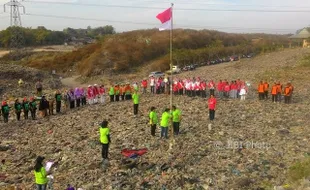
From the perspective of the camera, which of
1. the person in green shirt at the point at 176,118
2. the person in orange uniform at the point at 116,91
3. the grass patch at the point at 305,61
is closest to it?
the person in green shirt at the point at 176,118

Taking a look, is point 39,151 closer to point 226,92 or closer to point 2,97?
point 226,92

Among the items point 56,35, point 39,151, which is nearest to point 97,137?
point 39,151

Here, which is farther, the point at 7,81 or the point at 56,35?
the point at 56,35

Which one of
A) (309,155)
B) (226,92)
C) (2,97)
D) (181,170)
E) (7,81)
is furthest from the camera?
(7,81)

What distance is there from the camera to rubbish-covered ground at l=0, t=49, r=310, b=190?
1095 cm

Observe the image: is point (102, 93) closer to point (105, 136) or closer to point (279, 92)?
point (105, 136)

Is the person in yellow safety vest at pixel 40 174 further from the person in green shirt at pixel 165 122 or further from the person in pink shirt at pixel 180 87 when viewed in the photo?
the person in pink shirt at pixel 180 87

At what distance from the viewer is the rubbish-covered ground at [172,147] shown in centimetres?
1095

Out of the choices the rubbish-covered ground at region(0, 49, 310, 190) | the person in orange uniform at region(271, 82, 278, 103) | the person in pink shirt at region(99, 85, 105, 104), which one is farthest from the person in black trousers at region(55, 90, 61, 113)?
the person in orange uniform at region(271, 82, 278, 103)

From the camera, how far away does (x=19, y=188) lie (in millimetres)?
10648

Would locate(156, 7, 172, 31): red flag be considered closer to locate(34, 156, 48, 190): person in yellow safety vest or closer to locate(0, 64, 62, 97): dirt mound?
locate(34, 156, 48, 190): person in yellow safety vest

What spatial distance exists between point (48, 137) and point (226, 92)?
12.2 metres

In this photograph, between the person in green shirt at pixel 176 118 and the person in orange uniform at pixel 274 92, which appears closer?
the person in green shirt at pixel 176 118

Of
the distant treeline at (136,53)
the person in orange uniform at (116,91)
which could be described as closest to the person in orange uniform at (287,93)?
the person in orange uniform at (116,91)
